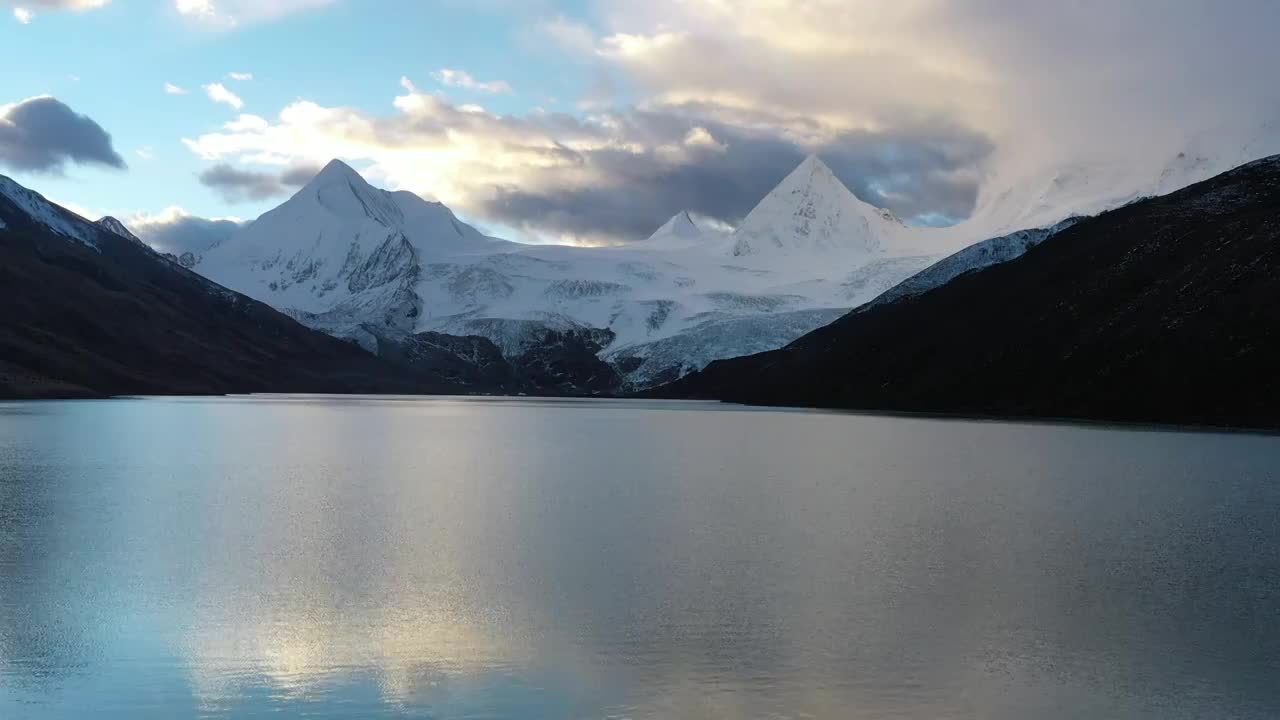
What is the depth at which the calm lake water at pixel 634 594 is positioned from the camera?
24281 millimetres

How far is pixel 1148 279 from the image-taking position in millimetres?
189500

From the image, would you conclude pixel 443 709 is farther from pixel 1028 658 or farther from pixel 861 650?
pixel 1028 658

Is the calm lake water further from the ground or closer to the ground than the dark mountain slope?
closer to the ground

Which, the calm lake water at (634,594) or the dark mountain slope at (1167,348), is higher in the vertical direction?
the dark mountain slope at (1167,348)

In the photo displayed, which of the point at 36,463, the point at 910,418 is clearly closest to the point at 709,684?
the point at 36,463

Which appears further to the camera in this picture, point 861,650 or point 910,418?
point 910,418

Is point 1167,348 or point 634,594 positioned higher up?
point 1167,348

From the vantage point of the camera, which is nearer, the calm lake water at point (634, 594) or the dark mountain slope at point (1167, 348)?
the calm lake water at point (634, 594)

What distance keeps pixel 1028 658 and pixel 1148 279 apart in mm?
179686

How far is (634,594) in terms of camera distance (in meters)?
34.3

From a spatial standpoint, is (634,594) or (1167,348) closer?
(634,594)

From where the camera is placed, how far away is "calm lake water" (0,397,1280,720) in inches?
956

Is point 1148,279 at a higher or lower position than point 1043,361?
higher

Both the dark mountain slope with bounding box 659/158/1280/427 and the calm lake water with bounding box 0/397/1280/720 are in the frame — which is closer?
the calm lake water with bounding box 0/397/1280/720
